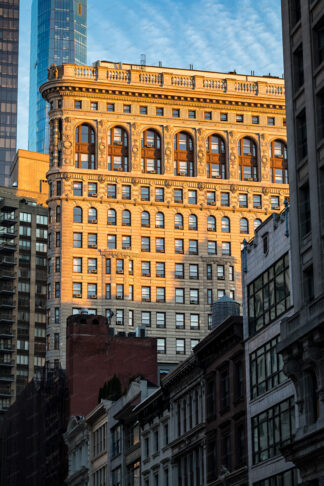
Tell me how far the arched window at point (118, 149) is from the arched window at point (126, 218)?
6.36m

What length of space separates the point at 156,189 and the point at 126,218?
654 centimetres

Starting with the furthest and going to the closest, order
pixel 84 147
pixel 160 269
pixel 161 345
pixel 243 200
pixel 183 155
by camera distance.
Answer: pixel 243 200 → pixel 183 155 → pixel 84 147 → pixel 160 269 → pixel 161 345

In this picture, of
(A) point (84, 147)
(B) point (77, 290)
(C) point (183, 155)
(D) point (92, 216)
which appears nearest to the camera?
(B) point (77, 290)

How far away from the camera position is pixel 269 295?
6012 cm

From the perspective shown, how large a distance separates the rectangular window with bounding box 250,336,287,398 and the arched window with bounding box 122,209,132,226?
10725cm

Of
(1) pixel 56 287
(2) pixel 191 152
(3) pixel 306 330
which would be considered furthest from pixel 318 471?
(2) pixel 191 152

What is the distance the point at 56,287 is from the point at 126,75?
34349 millimetres

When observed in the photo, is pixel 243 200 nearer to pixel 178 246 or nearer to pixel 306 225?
pixel 178 246

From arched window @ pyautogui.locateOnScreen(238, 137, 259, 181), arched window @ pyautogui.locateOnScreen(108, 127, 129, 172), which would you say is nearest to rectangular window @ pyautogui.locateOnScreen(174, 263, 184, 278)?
arched window @ pyautogui.locateOnScreen(108, 127, 129, 172)

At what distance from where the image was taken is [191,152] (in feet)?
570

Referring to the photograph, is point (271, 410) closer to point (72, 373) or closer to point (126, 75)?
point (72, 373)

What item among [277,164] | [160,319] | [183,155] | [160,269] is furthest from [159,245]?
[277,164]

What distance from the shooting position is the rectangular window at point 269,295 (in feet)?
189

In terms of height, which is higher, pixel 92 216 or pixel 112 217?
pixel 112 217
